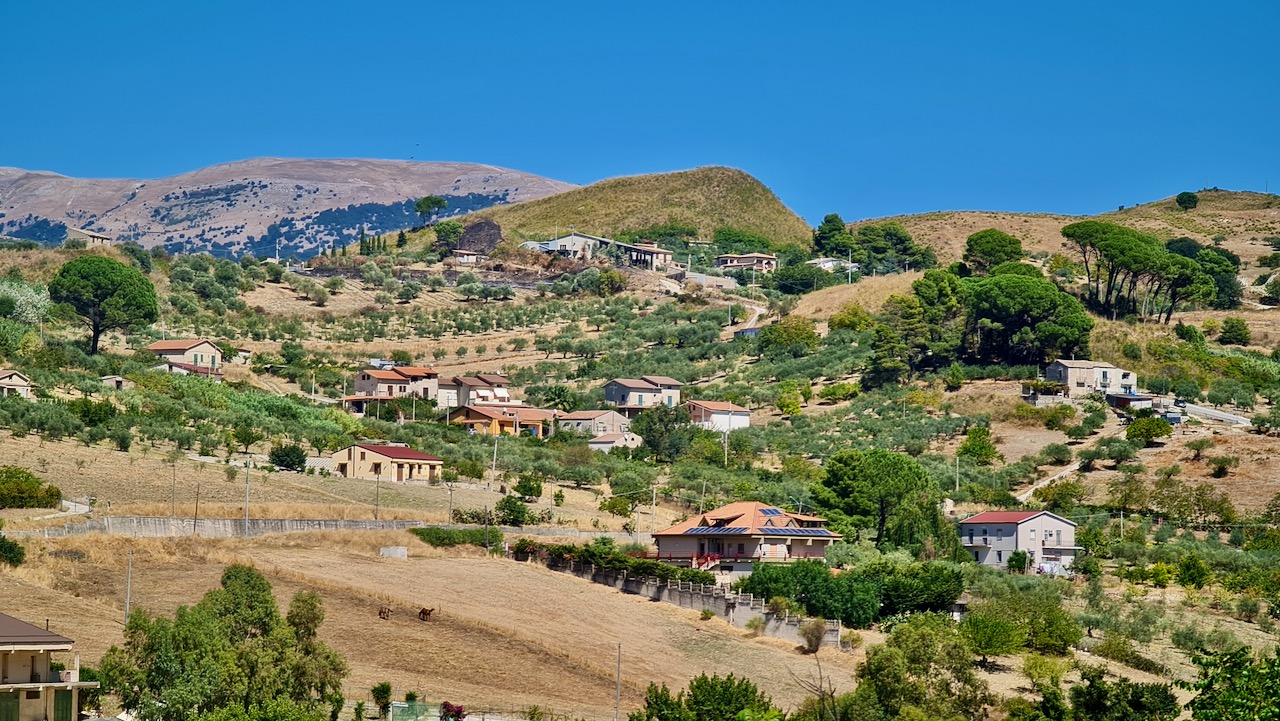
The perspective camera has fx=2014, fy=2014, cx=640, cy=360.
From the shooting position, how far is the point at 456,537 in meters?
73.8

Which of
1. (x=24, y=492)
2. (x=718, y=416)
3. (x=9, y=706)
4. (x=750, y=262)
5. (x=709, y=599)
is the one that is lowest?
(x=9, y=706)

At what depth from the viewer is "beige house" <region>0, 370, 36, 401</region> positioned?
9331 centimetres

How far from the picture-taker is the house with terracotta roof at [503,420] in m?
112

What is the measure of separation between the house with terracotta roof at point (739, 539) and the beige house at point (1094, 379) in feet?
121

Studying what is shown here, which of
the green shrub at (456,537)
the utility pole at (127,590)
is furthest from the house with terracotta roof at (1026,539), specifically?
the utility pole at (127,590)

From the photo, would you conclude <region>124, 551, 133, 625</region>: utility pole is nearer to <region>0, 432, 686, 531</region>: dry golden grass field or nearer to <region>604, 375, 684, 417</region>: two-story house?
<region>0, 432, 686, 531</region>: dry golden grass field

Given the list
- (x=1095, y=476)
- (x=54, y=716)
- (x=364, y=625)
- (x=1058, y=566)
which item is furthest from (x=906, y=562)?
(x=54, y=716)

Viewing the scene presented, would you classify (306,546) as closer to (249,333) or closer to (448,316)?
(249,333)

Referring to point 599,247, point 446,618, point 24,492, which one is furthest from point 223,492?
point 599,247

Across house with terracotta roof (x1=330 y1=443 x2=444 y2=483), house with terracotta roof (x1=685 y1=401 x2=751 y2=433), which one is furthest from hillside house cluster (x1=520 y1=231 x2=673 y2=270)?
house with terracotta roof (x1=330 y1=443 x2=444 y2=483)

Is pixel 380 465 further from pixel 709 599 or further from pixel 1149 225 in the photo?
pixel 1149 225

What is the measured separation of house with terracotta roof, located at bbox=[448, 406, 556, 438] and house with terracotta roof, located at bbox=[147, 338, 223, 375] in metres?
15.0

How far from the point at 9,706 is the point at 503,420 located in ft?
252

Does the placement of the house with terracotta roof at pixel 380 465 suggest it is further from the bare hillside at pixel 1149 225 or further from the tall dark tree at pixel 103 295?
the bare hillside at pixel 1149 225
